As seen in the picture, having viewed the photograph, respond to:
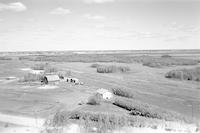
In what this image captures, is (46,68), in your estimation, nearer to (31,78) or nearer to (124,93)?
(31,78)

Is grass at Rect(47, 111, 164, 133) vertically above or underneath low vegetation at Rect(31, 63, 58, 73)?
underneath

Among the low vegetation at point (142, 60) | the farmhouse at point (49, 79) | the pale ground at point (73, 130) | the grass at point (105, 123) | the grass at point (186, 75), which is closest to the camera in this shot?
the pale ground at point (73, 130)

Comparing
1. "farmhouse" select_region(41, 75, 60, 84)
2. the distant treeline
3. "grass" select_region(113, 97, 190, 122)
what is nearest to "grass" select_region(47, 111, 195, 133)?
"grass" select_region(113, 97, 190, 122)

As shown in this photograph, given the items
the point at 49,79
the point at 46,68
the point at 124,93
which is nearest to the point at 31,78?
the point at 49,79

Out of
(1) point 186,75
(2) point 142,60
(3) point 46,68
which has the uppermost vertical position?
(2) point 142,60

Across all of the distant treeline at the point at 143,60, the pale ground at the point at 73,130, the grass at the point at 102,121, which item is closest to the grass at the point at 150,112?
the grass at the point at 102,121

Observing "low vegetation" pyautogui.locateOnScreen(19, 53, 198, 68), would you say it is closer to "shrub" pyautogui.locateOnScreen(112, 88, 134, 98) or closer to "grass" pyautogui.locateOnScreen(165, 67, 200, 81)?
"grass" pyautogui.locateOnScreen(165, 67, 200, 81)

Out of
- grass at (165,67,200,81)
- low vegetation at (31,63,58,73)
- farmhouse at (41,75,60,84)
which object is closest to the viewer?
farmhouse at (41,75,60,84)

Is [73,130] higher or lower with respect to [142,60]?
lower

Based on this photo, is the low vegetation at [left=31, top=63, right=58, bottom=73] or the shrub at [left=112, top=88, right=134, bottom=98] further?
the low vegetation at [left=31, top=63, right=58, bottom=73]

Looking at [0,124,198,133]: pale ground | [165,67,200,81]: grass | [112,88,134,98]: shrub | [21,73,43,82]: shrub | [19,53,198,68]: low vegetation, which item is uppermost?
[19,53,198,68]: low vegetation

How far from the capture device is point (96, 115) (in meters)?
20.4

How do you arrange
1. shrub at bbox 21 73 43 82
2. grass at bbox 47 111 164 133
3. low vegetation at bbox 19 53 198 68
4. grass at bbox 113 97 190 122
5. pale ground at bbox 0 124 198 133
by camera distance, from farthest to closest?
low vegetation at bbox 19 53 198 68 < shrub at bbox 21 73 43 82 < grass at bbox 113 97 190 122 < grass at bbox 47 111 164 133 < pale ground at bbox 0 124 198 133

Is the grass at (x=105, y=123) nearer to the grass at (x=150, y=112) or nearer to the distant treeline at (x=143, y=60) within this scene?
the grass at (x=150, y=112)
